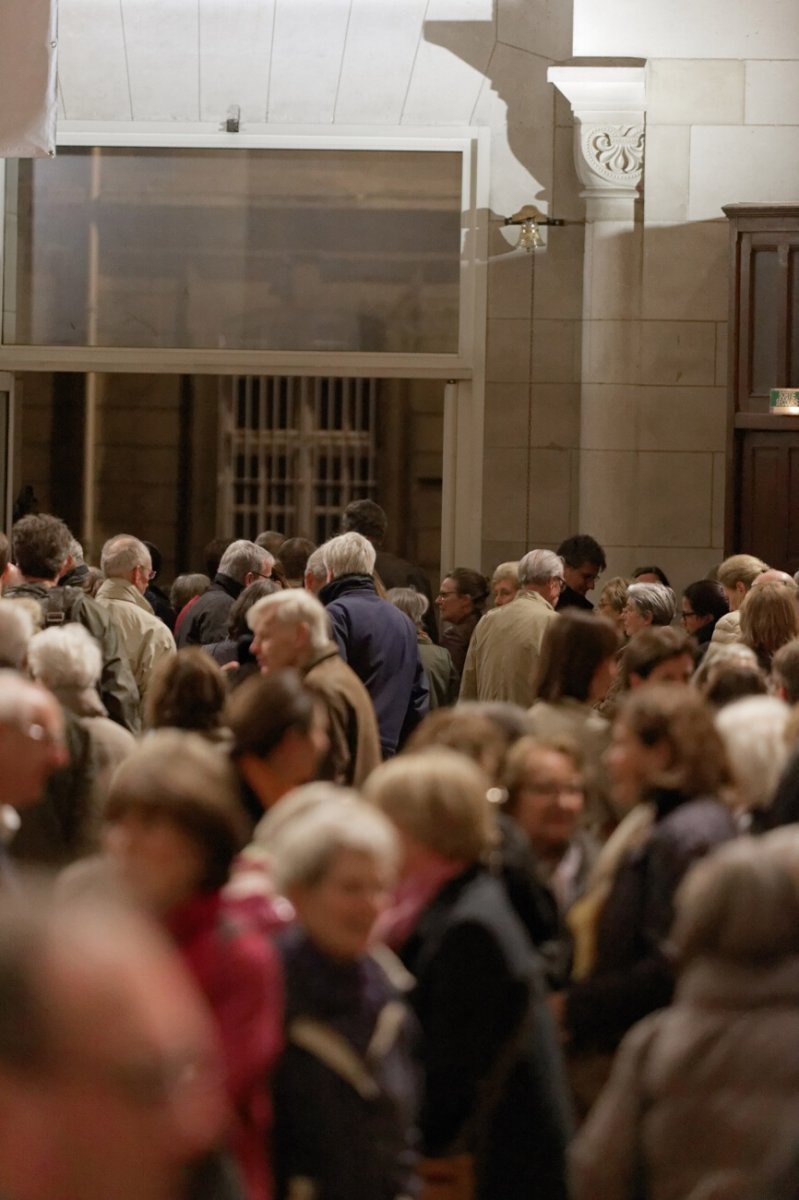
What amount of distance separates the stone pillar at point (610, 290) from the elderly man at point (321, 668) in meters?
7.07

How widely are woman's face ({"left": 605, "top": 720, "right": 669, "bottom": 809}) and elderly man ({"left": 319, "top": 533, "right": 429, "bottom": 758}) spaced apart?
10.5 feet

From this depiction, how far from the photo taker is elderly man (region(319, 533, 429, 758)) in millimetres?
7539

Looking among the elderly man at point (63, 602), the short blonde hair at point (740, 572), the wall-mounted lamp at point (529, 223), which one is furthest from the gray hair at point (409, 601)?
the wall-mounted lamp at point (529, 223)

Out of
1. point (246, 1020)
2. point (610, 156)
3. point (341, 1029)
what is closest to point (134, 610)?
point (341, 1029)

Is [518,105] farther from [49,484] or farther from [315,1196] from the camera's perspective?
[315,1196]

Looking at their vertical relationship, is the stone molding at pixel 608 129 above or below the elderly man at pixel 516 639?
above

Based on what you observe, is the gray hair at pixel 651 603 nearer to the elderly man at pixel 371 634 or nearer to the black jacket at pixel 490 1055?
Result: the elderly man at pixel 371 634

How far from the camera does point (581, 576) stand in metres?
10.4

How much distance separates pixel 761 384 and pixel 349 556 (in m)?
5.84

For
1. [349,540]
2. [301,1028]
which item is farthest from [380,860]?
[349,540]

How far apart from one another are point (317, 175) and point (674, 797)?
10.0 metres

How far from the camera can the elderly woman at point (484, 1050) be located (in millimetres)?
3660

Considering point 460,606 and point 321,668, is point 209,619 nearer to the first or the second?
point 460,606

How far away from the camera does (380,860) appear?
3396mm
